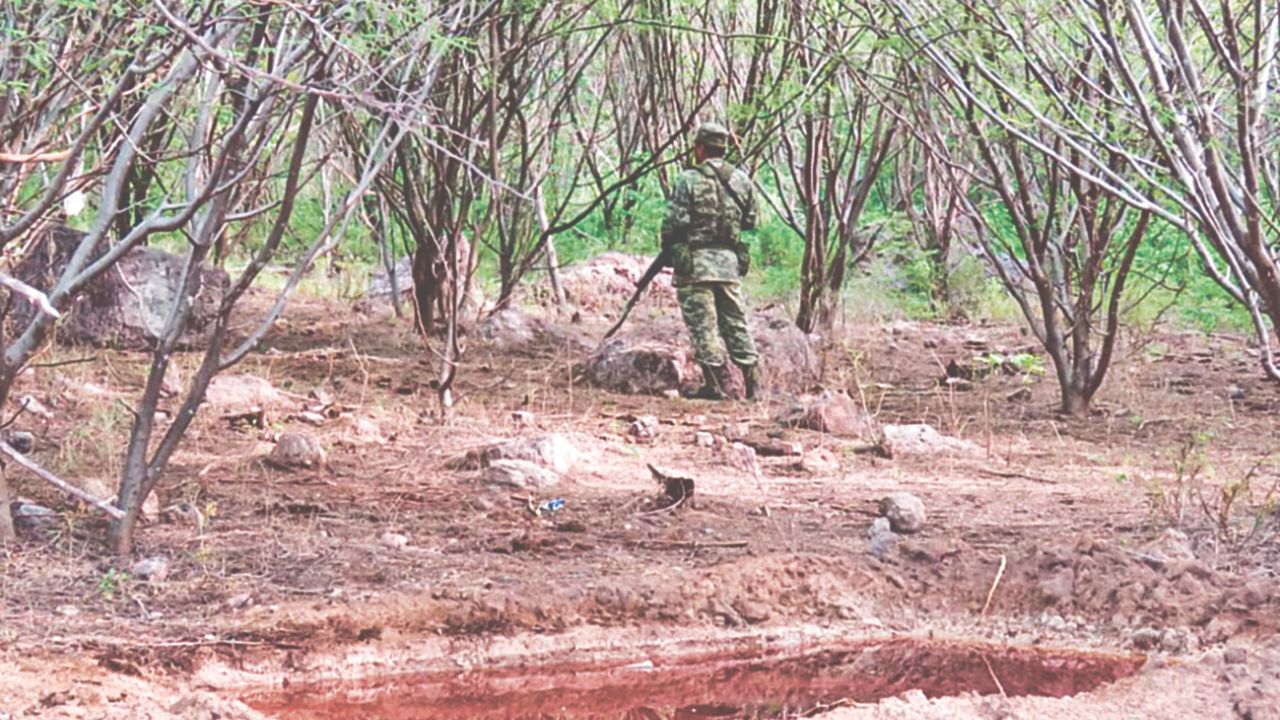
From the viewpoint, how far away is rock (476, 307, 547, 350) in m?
9.48

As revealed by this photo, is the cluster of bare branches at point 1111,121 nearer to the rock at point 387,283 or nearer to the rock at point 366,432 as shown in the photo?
the rock at point 366,432

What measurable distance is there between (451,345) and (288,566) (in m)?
2.40

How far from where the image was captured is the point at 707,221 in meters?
8.16

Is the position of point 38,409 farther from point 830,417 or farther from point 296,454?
point 830,417

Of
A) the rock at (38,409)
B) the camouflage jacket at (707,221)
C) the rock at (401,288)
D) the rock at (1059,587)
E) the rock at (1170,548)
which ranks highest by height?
the camouflage jacket at (707,221)

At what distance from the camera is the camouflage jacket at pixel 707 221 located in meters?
8.12

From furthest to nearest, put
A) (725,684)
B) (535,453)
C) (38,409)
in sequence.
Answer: (38,409), (535,453), (725,684)

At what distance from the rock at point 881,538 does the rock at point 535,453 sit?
1.42 m

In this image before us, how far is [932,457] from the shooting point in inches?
239

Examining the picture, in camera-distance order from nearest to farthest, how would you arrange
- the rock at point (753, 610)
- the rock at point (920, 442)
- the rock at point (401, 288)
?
the rock at point (753, 610), the rock at point (920, 442), the rock at point (401, 288)

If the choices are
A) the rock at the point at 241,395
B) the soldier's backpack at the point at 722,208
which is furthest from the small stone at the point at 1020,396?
the rock at the point at 241,395

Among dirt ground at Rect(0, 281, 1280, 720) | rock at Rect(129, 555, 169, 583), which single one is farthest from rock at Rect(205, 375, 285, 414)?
rock at Rect(129, 555, 169, 583)

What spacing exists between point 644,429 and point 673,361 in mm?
1653

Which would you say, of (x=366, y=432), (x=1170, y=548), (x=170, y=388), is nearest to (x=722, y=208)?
(x=366, y=432)
